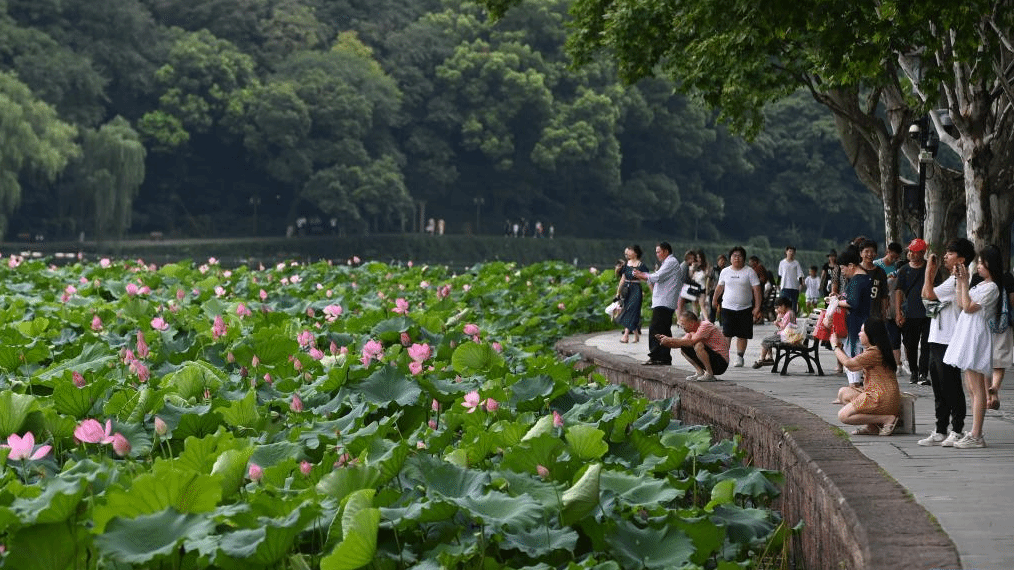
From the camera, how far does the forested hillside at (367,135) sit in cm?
5550

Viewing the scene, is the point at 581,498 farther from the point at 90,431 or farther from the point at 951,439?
the point at 951,439

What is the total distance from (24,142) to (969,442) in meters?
41.1

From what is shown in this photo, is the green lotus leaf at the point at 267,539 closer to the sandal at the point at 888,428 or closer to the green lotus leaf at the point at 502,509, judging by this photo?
the green lotus leaf at the point at 502,509

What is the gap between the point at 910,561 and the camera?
5.11 metres

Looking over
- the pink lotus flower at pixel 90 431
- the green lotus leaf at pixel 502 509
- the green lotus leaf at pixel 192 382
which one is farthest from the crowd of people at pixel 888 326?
the pink lotus flower at pixel 90 431

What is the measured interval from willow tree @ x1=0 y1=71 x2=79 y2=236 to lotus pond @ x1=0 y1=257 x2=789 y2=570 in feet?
122

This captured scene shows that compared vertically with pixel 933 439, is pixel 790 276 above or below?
above

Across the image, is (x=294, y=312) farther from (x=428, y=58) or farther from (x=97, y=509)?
(x=428, y=58)

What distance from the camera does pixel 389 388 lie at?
7273mm

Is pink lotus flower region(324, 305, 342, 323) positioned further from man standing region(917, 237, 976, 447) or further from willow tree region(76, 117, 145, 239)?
willow tree region(76, 117, 145, 239)

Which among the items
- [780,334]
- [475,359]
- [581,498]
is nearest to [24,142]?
[780,334]

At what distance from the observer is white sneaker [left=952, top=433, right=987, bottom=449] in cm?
813

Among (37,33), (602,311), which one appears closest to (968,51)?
(602,311)

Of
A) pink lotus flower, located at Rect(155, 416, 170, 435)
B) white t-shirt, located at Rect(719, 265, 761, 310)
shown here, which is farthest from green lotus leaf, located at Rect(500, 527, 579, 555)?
white t-shirt, located at Rect(719, 265, 761, 310)
